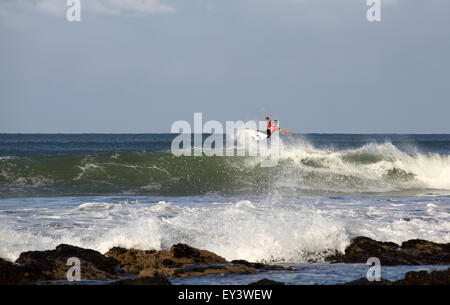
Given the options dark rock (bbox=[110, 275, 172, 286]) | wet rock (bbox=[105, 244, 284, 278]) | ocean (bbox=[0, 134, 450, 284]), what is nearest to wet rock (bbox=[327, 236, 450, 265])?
ocean (bbox=[0, 134, 450, 284])

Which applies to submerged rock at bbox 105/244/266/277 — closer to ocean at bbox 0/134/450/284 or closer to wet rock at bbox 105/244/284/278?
wet rock at bbox 105/244/284/278

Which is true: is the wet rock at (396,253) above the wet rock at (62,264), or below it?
below

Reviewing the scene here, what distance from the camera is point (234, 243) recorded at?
30.1 ft

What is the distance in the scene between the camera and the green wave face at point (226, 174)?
20.4 meters

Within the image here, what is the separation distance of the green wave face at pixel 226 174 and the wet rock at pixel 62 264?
1132cm

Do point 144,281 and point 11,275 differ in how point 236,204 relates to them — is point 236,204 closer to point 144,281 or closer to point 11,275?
point 144,281

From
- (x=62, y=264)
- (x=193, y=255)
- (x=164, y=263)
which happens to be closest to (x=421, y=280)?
(x=193, y=255)

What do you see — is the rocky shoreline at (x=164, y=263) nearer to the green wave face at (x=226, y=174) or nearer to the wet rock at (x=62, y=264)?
the wet rock at (x=62, y=264)

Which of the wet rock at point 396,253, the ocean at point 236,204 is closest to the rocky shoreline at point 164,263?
the wet rock at point 396,253

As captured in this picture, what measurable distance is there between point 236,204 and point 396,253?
4730 mm

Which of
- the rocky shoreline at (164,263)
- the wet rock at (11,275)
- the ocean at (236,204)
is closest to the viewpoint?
the wet rock at (11,275)

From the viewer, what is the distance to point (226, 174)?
23.9 meters

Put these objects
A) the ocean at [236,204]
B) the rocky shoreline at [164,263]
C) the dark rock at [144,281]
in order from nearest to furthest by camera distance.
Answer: the dark rock at [144,281]
the rocky shoreline at [164,263]
the ocean at [236,204]
